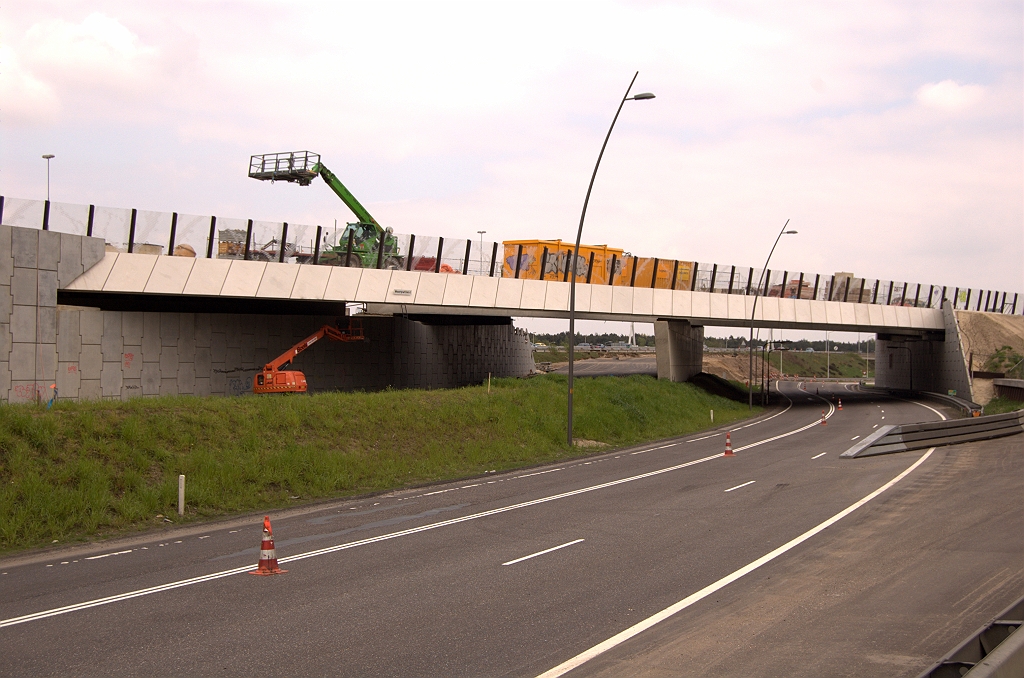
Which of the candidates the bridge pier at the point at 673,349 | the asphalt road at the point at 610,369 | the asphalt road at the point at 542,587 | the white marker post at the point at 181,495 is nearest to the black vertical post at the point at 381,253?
the asphalt road at the point at 542,587

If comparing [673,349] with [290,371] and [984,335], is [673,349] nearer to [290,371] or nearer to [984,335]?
[984,335]

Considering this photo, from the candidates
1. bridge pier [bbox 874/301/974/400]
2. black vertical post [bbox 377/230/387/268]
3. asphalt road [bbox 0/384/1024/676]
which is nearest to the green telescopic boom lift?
black vertical post [bbox 377/230/387/268]

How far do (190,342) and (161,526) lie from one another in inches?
681

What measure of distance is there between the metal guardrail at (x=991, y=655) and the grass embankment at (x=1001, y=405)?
43.7 metres

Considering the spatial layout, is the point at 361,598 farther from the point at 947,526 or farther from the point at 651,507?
the point at 947,526

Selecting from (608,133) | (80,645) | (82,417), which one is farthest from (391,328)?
(80,645)

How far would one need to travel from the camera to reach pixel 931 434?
27.5 m

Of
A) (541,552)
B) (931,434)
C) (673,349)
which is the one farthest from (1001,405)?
(541,552)

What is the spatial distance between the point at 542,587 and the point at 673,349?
41465 millimetres

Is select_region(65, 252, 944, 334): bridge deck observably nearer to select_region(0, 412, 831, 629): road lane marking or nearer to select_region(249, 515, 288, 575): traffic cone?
select_region(0, 412, 831, 629): road lane marking

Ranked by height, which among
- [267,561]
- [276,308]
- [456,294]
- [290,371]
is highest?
[456,294]

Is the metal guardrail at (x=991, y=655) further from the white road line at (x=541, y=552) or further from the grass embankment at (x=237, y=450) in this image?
the grass embankment at (x=237, y=450)

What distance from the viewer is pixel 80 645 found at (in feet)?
26.3

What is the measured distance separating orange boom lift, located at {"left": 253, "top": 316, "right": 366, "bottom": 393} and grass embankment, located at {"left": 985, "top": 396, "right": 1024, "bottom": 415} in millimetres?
34488
